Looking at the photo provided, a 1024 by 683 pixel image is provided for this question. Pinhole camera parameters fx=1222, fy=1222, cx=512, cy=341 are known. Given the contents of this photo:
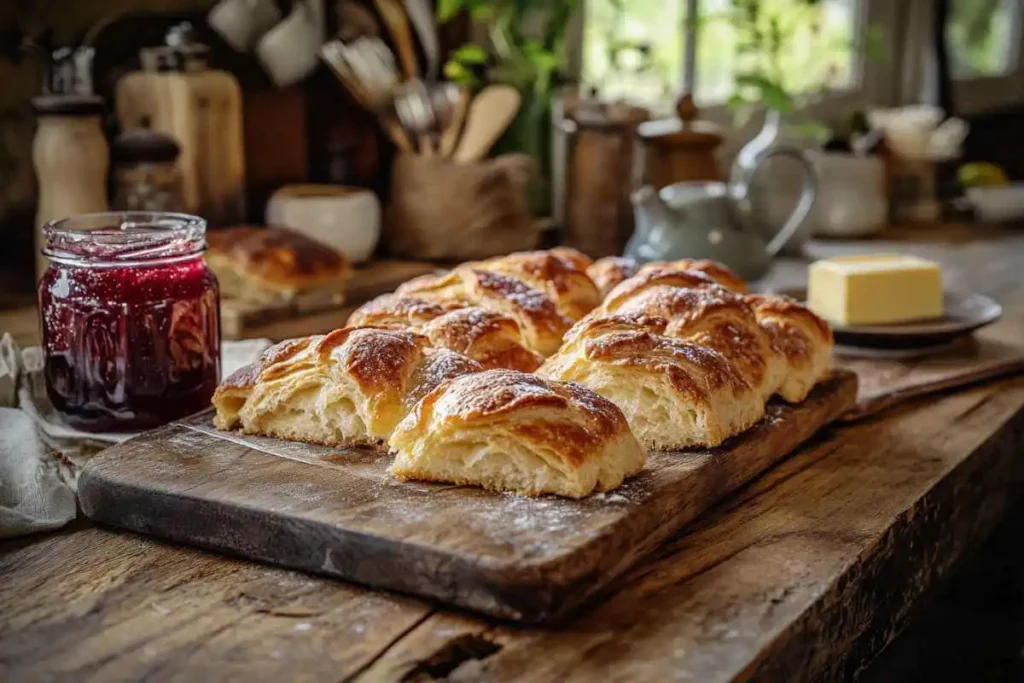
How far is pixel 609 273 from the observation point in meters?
1.76

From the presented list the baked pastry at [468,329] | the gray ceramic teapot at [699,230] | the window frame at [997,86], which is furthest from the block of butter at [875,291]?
the window frame at [997,86]

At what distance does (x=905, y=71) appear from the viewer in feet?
14.7

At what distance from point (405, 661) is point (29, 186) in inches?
63.5

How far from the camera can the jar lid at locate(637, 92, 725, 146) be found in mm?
2637

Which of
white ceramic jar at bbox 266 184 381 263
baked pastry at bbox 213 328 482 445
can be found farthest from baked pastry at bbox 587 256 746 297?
white ceramic jar at bbox 266 184 381 263

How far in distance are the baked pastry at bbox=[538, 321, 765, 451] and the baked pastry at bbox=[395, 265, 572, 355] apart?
0.19 metres

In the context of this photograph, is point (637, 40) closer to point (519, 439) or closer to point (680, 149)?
point (680, 149)

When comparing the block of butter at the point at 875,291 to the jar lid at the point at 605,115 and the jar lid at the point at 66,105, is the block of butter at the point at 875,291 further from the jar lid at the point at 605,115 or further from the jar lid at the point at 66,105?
the jar lid at the point at 66,105

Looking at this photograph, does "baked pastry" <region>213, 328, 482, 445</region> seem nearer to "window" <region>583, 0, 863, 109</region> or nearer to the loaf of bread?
the loaf of bread

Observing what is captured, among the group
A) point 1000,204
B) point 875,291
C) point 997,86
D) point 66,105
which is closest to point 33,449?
point 66,105

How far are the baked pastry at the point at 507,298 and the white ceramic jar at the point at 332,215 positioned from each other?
0.71 m

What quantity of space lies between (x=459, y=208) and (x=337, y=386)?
4.27 ft

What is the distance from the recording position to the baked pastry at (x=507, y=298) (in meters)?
1.48

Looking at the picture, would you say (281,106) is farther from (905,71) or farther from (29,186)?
(905,71)
